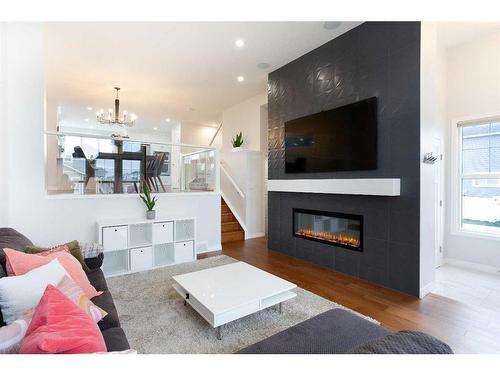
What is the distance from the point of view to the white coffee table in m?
1.86

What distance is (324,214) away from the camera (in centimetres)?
371

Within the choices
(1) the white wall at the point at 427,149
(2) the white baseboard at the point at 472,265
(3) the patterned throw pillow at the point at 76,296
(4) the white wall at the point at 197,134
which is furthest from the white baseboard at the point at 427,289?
(4) the white wall at the point at 197,134

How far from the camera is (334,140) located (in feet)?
11.3

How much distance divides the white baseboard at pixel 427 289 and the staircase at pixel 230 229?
3416 mm

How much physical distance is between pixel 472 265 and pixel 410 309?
1.99m

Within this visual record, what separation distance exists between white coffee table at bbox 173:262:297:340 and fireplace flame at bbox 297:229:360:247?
1.49 metres

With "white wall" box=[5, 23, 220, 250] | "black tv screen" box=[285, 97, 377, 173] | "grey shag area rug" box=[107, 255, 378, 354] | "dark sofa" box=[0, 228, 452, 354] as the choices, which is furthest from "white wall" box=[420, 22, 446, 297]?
"white wall" box=[5, 23, 220, 250]

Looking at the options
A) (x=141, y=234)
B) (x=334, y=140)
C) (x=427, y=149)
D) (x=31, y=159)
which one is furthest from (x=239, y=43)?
(x=141, y=234)

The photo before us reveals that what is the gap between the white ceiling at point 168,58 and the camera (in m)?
3.24

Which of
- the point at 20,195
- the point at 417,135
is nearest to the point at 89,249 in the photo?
the point at 20,195

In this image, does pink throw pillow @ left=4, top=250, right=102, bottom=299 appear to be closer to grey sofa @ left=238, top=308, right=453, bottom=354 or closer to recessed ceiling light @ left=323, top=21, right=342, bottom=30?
grey sofa @ left=238, top=308, right=453, bottom=354

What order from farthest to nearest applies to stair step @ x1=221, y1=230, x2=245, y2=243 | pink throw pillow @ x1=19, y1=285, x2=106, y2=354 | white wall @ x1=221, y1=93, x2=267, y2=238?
white wall @ x1=221, y1=93, x2=267, y2=238
stair step @ x1=221, y1=230, x2=245, y2=243
pink throw pillow @ x1=19, y1=285, x2=106, y2=354

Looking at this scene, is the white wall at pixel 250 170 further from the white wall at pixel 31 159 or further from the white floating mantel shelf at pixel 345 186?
the white wall at pixel 31 159

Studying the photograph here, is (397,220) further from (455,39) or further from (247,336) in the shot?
(455,39)
